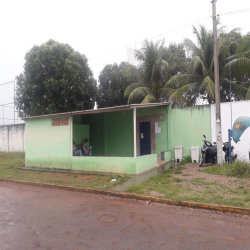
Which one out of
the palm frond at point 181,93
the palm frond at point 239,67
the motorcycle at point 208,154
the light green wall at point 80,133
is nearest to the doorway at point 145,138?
the palm frond at point 181,93

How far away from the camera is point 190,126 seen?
1238 centimetres

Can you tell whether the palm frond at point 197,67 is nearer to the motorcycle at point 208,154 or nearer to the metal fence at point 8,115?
the motorcycle at point 208,154

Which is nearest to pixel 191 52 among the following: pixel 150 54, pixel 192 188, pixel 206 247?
pixel 150 54

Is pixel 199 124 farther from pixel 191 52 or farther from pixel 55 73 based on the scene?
pixel 55 73

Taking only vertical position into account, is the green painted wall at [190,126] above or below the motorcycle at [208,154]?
above

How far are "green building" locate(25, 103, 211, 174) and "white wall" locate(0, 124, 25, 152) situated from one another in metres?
7.24

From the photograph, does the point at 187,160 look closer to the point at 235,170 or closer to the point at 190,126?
the point at 190,126

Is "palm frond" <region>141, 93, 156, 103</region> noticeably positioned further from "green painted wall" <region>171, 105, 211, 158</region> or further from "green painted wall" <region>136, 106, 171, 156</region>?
"green painted wall" <region>171, 105, 211, 158</region>

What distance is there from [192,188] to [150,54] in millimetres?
10974

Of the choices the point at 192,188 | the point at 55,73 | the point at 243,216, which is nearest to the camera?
the point at 243,216

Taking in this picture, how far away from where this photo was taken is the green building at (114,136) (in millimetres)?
10266

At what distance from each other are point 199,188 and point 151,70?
10.7 metres

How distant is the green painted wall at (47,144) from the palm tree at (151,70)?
5888 mm

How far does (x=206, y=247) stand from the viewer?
3.70 meters
